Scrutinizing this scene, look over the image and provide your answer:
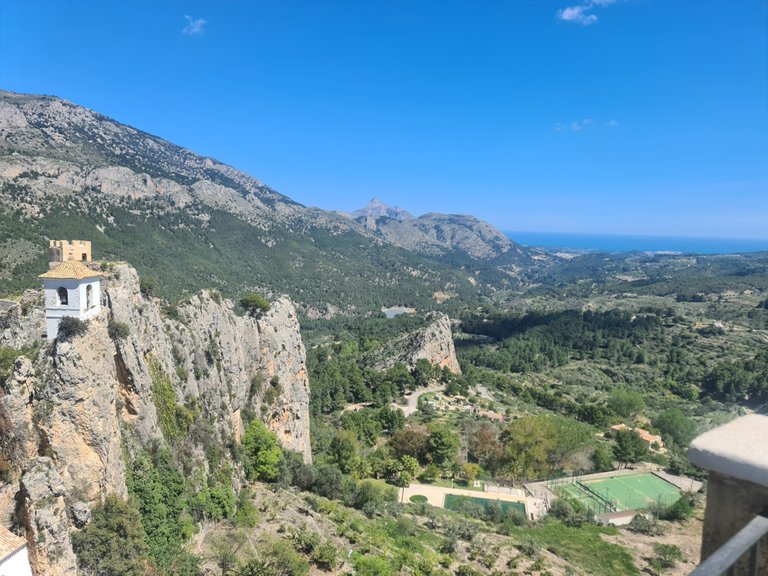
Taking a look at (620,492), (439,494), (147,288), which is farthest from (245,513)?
(620,492)

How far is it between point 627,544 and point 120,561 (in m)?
28.8

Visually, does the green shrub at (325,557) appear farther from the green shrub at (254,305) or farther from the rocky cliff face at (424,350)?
the rocky cliff face at (424,350)

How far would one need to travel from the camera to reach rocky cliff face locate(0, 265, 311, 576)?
1631 centimetres

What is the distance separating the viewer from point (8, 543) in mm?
15008

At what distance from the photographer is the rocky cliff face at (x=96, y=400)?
16312mm

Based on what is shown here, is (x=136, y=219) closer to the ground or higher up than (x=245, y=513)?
higher up

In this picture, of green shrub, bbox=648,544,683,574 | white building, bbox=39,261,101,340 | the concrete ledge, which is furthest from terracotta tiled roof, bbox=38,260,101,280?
green shrub, bbox=648,544,683,574

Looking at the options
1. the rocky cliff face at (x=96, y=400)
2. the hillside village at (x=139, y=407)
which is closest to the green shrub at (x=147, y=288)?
the hillside village at (x=139, y=407)

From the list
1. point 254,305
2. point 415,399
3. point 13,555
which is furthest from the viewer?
point 415,399

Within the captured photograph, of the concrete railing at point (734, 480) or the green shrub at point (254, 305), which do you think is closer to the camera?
the concrete railing at point (734, 480)

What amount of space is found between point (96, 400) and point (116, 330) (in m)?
3.85

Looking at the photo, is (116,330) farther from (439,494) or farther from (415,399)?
(415,399)

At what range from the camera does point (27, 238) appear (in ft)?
241

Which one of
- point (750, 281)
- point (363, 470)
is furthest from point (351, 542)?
point (750, 281)
